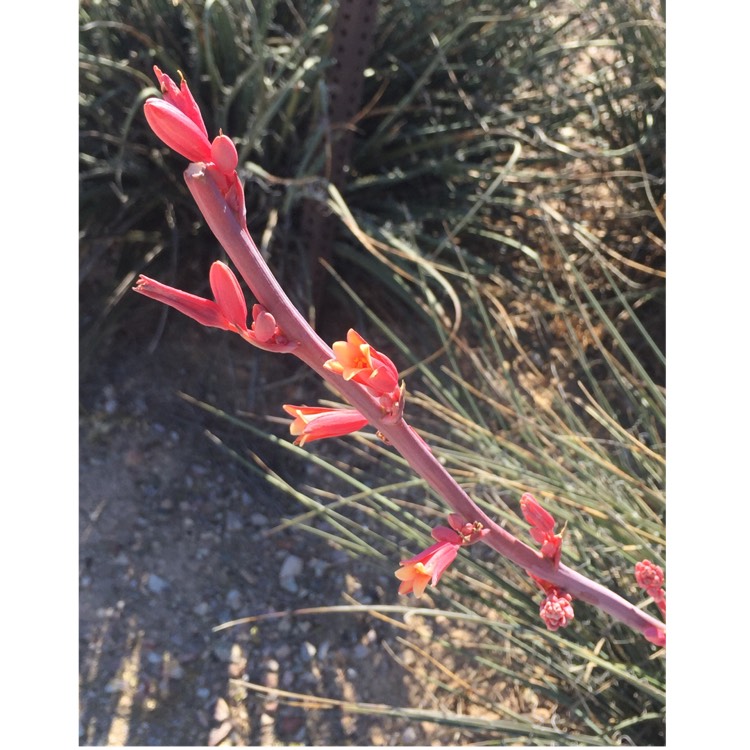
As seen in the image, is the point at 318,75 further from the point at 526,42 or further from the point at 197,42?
the point at 526,42

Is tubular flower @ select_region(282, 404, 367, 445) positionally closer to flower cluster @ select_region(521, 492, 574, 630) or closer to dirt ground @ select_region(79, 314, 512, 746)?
flower cluster @ select_region(521, 492, 574, 630)

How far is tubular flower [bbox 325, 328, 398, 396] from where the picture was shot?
1.41ft

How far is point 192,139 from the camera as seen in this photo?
15.6 inches

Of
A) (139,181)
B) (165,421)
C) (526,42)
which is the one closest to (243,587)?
(165,421)

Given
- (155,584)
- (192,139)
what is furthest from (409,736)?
(192,139)

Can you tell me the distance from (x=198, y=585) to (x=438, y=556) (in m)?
1.14

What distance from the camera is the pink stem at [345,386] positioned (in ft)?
1.29

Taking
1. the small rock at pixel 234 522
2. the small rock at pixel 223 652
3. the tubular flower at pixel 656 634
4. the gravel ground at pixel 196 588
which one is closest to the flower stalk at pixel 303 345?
the tubular flower at pixel 656 634

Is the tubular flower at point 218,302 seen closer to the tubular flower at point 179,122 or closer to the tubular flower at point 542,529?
the tubular flower at point 179,122

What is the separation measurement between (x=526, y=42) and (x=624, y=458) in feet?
3.99

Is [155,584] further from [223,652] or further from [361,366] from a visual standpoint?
[361,366]

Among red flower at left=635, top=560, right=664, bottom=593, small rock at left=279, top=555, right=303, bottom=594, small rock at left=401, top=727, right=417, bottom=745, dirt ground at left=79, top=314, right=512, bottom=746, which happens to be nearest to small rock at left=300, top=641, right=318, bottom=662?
dirt ground at left=79, top=314, right=512, bottom=746

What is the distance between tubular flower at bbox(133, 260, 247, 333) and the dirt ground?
1.09 meters

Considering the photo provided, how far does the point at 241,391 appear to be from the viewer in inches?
A: 69.6
